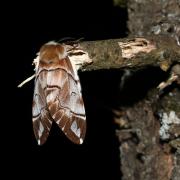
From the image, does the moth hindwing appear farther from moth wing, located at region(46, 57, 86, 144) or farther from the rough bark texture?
the rough bark texture

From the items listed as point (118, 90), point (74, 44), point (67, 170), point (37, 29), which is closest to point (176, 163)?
point (118, 90)

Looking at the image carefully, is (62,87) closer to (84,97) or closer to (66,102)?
(66,102)

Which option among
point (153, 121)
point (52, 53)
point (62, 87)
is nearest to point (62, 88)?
point (62, 87)

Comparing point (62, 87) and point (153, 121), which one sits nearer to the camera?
point (62, 87)

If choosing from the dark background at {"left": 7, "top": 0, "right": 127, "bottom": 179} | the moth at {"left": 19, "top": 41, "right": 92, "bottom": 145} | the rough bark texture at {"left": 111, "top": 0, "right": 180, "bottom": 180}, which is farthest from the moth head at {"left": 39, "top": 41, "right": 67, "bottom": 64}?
the dark background at {"left": 7, "top": 0, "right": 127, "bottom": 179}

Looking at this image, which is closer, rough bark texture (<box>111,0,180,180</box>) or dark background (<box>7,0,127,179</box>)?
rough bark texture (<box>111,0,180,180</box>)

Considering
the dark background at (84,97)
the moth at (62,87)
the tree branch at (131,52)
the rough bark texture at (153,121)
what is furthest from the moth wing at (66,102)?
the dark background at (84,97)

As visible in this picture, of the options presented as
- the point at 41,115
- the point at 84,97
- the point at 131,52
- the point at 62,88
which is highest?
the point at 131,52
